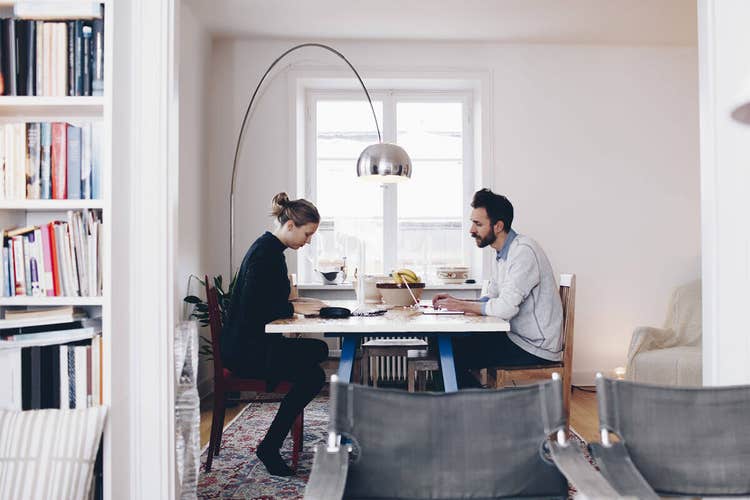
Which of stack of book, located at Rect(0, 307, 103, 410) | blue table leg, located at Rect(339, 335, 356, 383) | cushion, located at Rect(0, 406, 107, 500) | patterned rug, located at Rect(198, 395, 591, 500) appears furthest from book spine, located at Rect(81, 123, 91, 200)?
patterned rug, located at Rect(198, 395, 591, 500)

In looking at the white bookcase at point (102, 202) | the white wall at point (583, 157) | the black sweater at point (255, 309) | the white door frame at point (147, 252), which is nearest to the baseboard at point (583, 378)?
the white wall at point (583, 157)

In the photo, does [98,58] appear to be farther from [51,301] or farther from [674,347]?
[674,347]

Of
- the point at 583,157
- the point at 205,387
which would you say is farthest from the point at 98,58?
the point at 583,157

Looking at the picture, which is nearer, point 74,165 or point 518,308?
point 74,165

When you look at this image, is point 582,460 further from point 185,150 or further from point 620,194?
point 620,194

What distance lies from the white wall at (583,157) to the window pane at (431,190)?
15.5 inches

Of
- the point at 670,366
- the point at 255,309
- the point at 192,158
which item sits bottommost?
the point at 670,366

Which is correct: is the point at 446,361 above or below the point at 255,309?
below

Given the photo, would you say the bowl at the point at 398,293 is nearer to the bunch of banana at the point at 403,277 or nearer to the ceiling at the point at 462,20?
the bunch of banana at the point at 403,277

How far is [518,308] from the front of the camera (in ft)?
9.05

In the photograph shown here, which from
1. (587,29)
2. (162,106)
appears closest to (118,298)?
(162,106)

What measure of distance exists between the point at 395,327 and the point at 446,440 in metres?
1.22

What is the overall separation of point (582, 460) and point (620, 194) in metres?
4.18

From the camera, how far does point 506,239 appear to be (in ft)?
10.2
